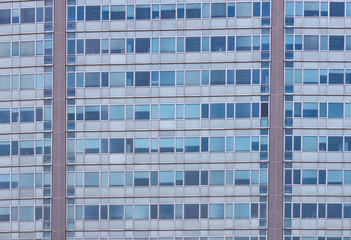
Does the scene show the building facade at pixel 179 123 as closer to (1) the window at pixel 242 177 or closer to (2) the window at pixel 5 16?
(1) the window at pixel 242 177

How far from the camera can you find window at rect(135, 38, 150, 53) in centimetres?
4425

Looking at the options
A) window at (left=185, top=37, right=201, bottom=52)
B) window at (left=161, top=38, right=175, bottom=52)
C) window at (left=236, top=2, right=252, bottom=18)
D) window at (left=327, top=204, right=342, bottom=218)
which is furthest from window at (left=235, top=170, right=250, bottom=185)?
window at (left=236, top=2, right=252, bottom=18)

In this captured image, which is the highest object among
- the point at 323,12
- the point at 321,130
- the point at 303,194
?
the point at 323,12

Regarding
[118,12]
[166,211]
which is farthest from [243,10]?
[166,211]

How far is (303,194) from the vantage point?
43219 mm

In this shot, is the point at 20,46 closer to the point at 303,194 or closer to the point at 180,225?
the point at 180,225

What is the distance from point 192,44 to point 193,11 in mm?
2687

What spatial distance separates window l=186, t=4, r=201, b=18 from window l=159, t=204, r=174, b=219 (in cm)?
1549

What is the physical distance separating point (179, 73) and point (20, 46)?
13.4 m

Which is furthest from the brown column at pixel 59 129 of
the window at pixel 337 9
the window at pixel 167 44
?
the window at pixel 337 9

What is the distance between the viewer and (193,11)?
4406 cm

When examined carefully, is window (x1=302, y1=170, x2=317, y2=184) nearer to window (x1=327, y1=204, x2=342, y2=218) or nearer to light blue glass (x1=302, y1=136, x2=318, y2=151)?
light blue glass (x1=302, y1=136, x2=318, y2=151)

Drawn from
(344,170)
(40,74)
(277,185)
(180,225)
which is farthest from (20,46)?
(344,170)

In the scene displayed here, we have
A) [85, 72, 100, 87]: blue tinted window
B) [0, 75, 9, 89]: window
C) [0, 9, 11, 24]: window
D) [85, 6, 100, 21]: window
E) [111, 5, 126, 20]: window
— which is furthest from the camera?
[0, 9, 11, 24]: window
